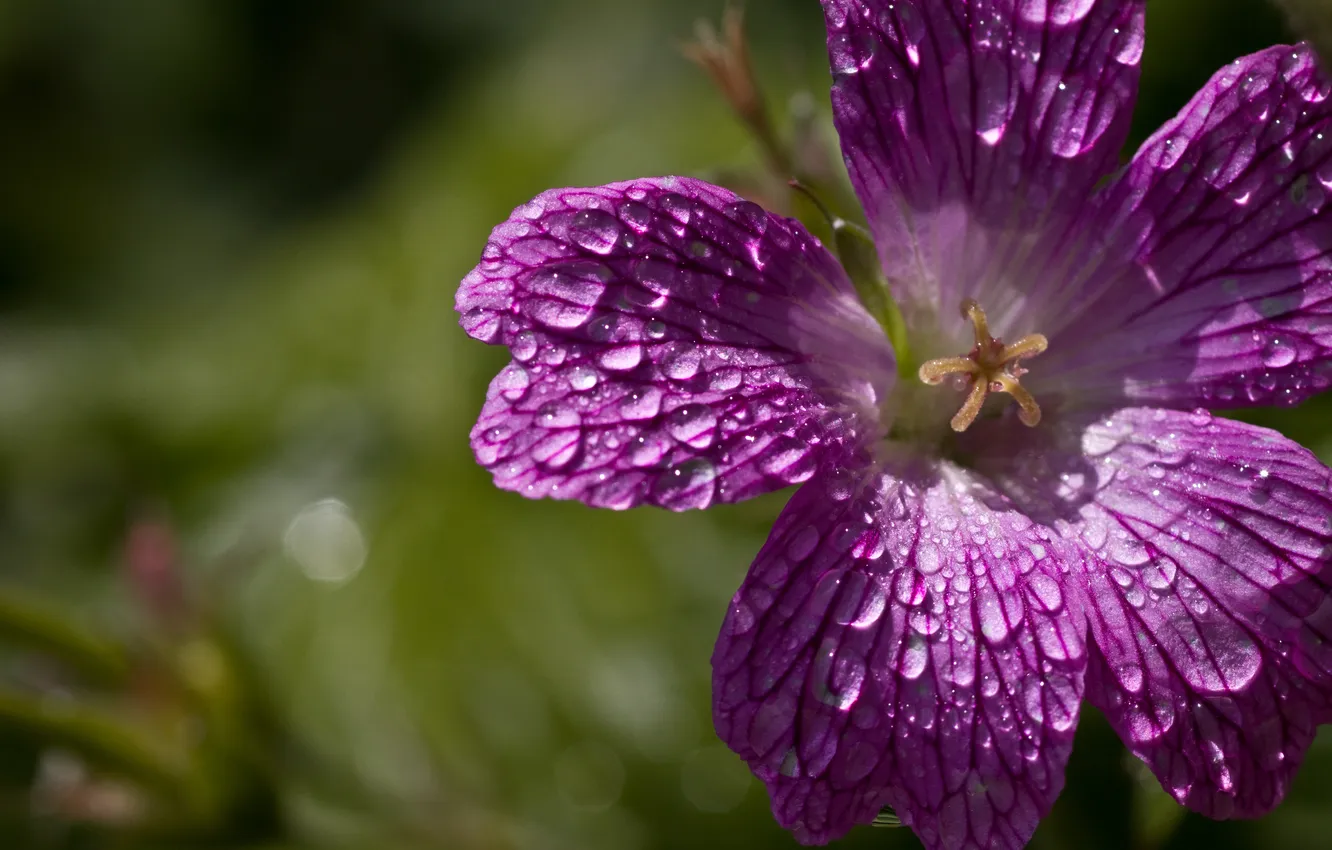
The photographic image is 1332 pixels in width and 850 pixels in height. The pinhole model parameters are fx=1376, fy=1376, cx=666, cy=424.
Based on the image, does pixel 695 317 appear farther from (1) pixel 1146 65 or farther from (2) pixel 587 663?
(2) pixel 587 663

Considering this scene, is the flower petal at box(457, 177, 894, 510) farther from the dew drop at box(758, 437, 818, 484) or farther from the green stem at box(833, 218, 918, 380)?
the green stem at box(833, 218, 918, 380)

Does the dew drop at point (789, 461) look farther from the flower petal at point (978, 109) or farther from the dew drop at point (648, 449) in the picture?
the flower petal at point (978, 109)

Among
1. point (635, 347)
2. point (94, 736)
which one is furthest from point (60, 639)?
point (635, 347)

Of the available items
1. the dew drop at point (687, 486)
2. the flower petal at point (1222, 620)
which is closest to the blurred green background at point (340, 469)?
the flower petal at point (1222, 620)

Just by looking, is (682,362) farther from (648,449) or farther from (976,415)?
(976,415)

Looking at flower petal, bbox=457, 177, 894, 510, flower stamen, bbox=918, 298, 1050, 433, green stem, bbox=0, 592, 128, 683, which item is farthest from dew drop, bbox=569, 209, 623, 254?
green stem, bbox=0, 592, 128, 683

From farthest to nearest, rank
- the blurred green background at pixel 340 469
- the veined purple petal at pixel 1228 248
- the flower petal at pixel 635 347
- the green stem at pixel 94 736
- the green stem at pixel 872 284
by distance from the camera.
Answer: the blurred green background at pixel 340 469 < the green stem at pixel 94 736 < the green stem at pixel 872 284 < the veined purple petal at pixel 1228 248 < the flower petal at pixel 635 347
